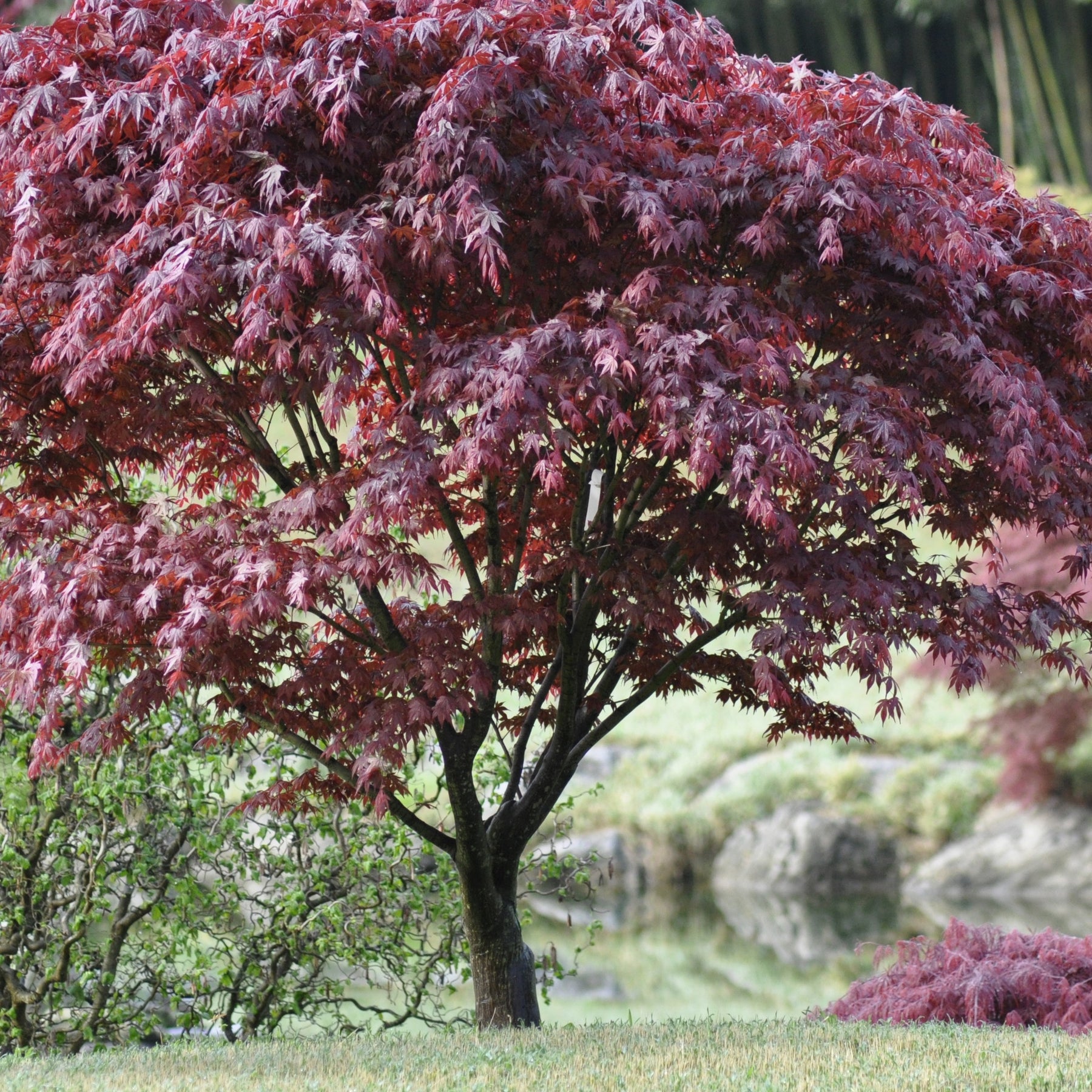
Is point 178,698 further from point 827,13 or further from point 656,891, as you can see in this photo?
point 827,13

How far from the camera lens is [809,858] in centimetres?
1609

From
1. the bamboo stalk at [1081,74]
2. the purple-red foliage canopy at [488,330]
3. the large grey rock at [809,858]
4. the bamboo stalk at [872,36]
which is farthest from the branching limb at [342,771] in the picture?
the bamboo stalk at [1081,74]

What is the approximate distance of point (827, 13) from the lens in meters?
28.9

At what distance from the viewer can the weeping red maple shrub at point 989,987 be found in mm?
5676

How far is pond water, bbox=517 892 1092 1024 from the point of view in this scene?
11.3 metres

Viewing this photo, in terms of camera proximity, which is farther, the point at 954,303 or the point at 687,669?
the point at 687,669

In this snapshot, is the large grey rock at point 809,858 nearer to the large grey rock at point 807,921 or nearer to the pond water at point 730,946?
the large grey rock at point 807,921

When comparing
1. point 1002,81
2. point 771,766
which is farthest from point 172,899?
point 1002,81

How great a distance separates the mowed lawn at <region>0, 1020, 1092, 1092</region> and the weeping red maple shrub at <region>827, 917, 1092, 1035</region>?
2.09 feet

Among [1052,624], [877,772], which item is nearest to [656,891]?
[877,772]

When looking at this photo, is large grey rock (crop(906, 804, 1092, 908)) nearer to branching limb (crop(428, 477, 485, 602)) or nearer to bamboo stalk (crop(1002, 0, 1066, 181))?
branching limb (crop(428, 477, 485, 602))

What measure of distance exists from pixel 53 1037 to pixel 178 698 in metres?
1.78

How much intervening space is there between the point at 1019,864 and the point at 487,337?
13.5m

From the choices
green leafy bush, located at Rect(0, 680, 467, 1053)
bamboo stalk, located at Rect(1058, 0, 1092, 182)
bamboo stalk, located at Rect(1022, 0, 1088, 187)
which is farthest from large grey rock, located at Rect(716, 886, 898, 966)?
bamboo stalk, located at Rect(1058, 0, 1092, 182)
